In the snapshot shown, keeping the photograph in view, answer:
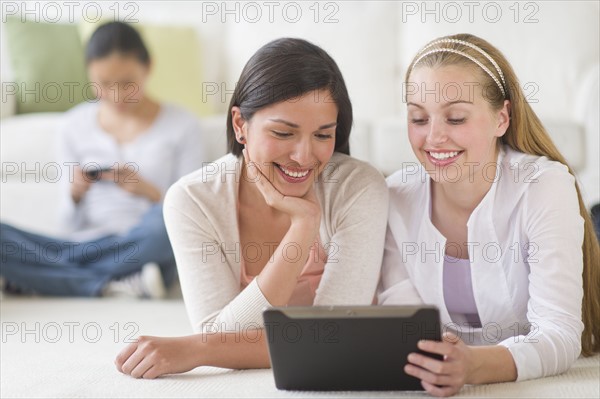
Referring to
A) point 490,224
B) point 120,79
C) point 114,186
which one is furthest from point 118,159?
point 490,224

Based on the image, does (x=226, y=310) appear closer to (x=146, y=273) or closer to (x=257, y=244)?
(x=257, y=244)

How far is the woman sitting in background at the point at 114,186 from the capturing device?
263cm

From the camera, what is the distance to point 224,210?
171 centimetres

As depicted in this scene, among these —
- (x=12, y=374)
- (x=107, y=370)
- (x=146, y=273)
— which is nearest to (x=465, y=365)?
(x=107, y=370)

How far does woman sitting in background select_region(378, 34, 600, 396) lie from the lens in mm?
1529

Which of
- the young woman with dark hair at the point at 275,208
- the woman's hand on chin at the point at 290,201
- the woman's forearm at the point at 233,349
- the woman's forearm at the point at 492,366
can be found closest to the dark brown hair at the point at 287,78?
the young woman with dark hair at the point at 275,208

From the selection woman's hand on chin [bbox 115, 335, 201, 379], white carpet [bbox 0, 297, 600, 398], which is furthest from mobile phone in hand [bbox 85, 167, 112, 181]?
woman's hand on chin [bbox 115, 335, 201, 379]

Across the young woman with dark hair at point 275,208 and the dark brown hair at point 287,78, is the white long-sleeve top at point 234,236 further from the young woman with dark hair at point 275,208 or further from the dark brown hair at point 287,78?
the dark brown hair at point 287,78

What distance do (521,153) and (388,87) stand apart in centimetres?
170

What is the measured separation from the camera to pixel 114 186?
2869 mm

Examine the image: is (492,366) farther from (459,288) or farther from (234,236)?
(234,236)

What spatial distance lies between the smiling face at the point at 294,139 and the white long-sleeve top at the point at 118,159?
1.25 metres

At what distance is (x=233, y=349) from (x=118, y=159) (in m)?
1.52

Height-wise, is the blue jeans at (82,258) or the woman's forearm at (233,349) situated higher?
Answer: the woman's forearm at (233,349)
